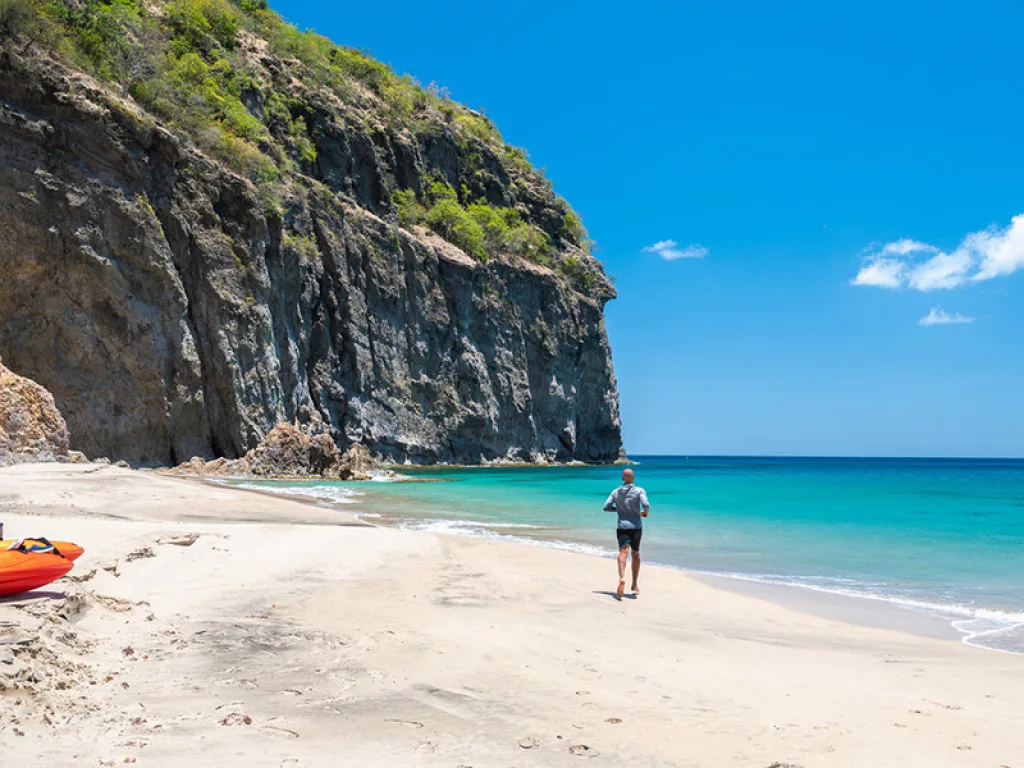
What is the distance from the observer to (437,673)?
4.93 m

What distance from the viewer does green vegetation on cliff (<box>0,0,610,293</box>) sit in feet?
104

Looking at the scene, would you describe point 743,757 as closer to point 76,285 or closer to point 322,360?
point 76,285

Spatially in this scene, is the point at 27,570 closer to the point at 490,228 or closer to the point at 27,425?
the point at 27,425

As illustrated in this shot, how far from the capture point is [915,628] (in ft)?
25.8

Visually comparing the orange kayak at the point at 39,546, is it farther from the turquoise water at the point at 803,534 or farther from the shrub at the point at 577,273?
the shrub at the point at 577,273

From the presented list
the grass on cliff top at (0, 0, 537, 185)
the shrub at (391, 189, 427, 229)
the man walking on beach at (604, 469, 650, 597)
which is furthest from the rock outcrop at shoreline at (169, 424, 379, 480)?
the shrub at (391, 189, 427, 229)

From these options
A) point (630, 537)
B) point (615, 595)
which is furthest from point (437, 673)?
point (630, 537)

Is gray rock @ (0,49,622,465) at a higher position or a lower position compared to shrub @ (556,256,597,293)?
lower

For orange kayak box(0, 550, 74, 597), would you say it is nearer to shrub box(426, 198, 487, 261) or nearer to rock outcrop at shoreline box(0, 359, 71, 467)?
rock outcrop at shoreline box(0, 359, 71, 467)

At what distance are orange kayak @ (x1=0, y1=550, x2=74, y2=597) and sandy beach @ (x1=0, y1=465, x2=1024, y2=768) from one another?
6.3 inches

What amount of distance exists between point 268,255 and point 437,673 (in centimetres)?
3551

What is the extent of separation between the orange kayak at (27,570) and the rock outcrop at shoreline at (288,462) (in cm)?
2439

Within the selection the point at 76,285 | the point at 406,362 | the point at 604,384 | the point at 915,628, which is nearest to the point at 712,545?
the point at 915,628

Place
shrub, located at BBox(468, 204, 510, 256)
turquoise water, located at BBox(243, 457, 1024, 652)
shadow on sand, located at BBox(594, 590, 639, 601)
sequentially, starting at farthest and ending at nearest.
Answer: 1. shrub, located at BBox(468, 204, 510, 256)
2. turquoise water, located at BBox(243, 457, 1024, 652)
3. shadow on sand, located at BBox(594, 590, 639, 601)
